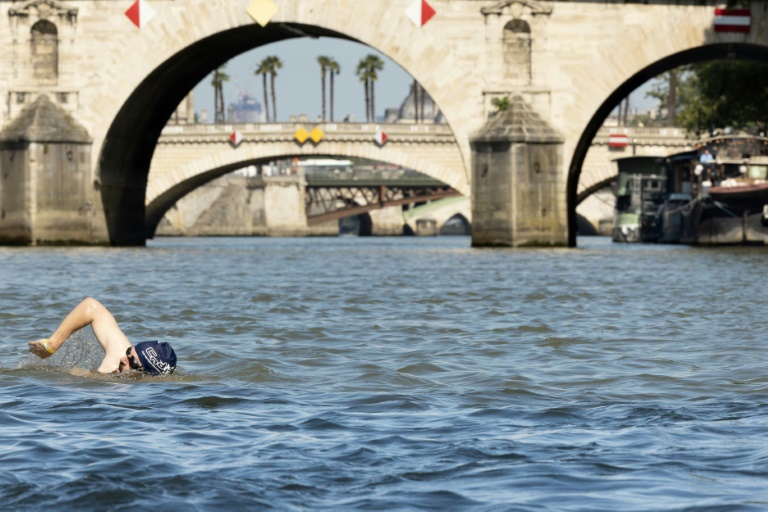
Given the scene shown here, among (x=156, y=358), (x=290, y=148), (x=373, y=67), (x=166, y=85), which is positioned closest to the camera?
(x=156, y=358)

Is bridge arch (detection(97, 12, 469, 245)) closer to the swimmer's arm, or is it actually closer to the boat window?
the boat window

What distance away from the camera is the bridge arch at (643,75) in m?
42.5

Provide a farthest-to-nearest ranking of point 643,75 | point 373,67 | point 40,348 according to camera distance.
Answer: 1. point 373,67
2. point 643,75
3. point 40,348

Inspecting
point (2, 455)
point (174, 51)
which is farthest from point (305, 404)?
point (174, 51)

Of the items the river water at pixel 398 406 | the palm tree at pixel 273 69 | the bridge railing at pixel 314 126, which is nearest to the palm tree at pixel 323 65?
the palm tree at pixel 273 69

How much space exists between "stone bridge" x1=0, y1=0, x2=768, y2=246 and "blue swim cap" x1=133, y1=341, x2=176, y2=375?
30888 millimetres

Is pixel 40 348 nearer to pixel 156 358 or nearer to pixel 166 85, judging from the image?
pixel 156 358

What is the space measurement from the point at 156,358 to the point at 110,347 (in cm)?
77

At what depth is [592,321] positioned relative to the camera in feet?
57.9

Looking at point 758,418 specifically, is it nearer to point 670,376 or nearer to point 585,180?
point 670,376

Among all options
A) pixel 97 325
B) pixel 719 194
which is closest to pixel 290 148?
pixel 719 194

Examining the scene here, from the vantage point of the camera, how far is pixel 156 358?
1127 cm

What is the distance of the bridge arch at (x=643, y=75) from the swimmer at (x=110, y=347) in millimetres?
31715

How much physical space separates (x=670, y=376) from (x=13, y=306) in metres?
10.9
